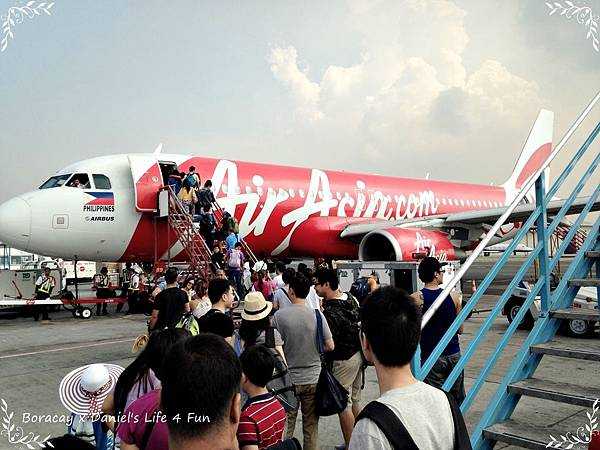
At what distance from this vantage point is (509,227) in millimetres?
21438

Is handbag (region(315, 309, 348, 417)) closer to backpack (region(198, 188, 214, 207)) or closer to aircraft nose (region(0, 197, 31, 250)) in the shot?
backpack (region(198, 188, 214, 207))

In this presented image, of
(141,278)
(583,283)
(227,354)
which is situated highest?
(227,354)

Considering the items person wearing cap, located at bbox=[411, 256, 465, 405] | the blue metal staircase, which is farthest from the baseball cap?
the blue metal staircase

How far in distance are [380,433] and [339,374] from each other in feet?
9.12

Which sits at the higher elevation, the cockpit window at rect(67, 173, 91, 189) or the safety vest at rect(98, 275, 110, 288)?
the cockpit window at rect(67, 173, 91, 189)

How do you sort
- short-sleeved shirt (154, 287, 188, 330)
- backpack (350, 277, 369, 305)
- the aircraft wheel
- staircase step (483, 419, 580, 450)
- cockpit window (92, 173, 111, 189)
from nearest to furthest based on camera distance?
staircase step (483, 419, 580, 450) → short-sleeved shirt (154, 287, 188, 330) → the aircraft wheel → backpack (350, 277, 369, 305) → cockpit window (92, 173, 111, 189)

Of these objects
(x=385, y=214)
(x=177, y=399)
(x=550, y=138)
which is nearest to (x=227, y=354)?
(x=177, y=399)

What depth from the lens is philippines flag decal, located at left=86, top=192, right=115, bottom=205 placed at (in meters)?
11.9

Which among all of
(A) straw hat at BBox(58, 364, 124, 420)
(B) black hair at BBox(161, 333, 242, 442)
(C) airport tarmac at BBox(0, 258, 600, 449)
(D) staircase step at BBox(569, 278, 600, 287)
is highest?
(B) black hair at BBox(161, 333, 242, 442)

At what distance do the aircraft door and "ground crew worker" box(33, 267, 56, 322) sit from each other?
3.44 m

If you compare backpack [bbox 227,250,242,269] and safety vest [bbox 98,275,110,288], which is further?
safety vest [bbox 98,275,110,288]

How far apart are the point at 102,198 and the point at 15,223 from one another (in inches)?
75.1

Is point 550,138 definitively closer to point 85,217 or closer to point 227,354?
point 85,217

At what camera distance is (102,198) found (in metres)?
12.0
